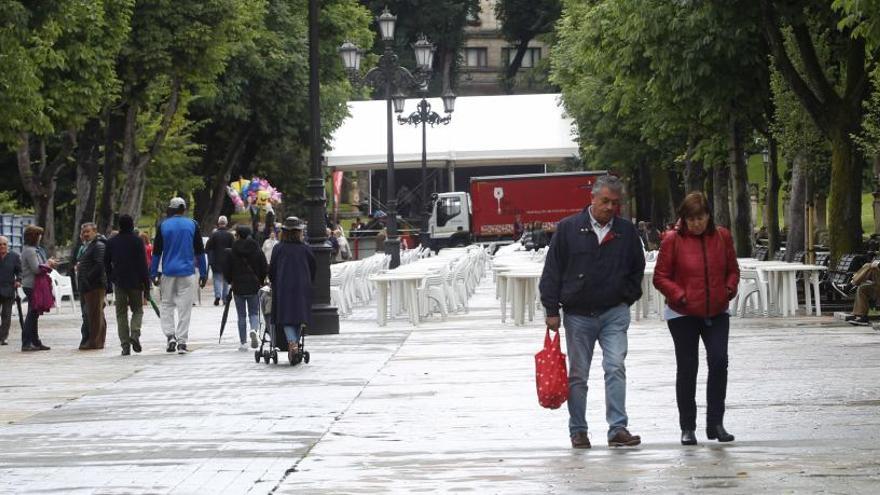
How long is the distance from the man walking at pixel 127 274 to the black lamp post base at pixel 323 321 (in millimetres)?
2899

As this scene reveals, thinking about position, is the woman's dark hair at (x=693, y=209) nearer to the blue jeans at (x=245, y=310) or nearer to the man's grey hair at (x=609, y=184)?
the man's grey hair at (x=609, y=184)

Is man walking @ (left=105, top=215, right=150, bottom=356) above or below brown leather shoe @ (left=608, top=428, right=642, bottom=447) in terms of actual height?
above

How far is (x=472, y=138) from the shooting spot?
7244cm

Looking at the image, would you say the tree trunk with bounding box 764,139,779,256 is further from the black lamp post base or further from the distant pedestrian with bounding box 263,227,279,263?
the black lamp post base

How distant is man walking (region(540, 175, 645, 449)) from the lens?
11828 mm

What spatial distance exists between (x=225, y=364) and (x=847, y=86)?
13251 millimetres

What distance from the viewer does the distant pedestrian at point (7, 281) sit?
25.4 m

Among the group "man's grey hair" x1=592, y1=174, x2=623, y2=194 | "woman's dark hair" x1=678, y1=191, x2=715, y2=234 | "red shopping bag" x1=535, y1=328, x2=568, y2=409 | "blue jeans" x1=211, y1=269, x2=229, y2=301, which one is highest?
"man's grey hair" x1=592, y1=174, x2=623, y2=194

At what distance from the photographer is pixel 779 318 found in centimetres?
2625

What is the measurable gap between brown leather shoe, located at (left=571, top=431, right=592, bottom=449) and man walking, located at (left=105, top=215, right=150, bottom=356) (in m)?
11.4

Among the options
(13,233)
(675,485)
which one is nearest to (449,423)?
(675,485)

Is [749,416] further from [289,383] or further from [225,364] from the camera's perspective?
[225,364]

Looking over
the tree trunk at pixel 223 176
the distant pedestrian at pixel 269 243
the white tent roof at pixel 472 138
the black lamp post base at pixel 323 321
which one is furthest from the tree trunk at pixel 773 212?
the white tent roof at pixel 472 138

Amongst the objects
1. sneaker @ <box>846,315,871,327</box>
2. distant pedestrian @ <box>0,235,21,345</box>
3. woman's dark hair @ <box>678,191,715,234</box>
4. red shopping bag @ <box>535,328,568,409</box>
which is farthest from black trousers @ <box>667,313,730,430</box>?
distant pedestrian @ <box>0,235,21,345</box>
